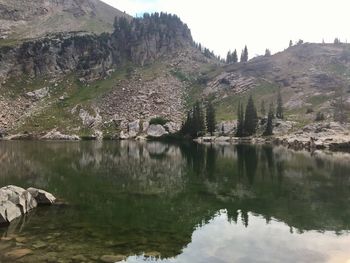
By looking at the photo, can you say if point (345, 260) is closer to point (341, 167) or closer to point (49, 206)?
point (49, 206)

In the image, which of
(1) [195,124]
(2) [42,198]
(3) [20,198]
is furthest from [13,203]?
(1) [195,124]

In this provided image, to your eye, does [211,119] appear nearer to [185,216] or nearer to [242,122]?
[242,122]

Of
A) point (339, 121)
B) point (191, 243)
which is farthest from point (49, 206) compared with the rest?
point (339, 121)

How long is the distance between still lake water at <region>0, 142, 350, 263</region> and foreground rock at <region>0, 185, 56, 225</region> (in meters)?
1.44

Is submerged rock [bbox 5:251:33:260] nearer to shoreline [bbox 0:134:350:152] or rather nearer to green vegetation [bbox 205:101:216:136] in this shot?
shoreline [bbox 0:134:350:152]

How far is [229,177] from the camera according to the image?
7575cm

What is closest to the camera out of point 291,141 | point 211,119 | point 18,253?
point 18,253

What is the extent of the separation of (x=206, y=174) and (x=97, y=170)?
22.3 meters

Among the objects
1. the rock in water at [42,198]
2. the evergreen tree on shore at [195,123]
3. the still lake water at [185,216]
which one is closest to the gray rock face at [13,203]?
the rock in water at [42,198]

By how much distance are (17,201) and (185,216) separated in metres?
18.9

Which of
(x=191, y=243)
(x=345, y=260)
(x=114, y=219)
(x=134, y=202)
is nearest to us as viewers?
(x=345, y=260)

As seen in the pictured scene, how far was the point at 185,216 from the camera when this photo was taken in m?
45.2

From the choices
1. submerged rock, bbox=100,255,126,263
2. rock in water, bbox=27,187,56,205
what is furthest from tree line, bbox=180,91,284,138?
submerged rock, bbox=100,255,126,263

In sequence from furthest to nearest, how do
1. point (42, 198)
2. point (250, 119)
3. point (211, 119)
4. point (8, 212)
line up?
point (211, 119) < point (250, 119) < point (42, 198) < point (8, 212)
